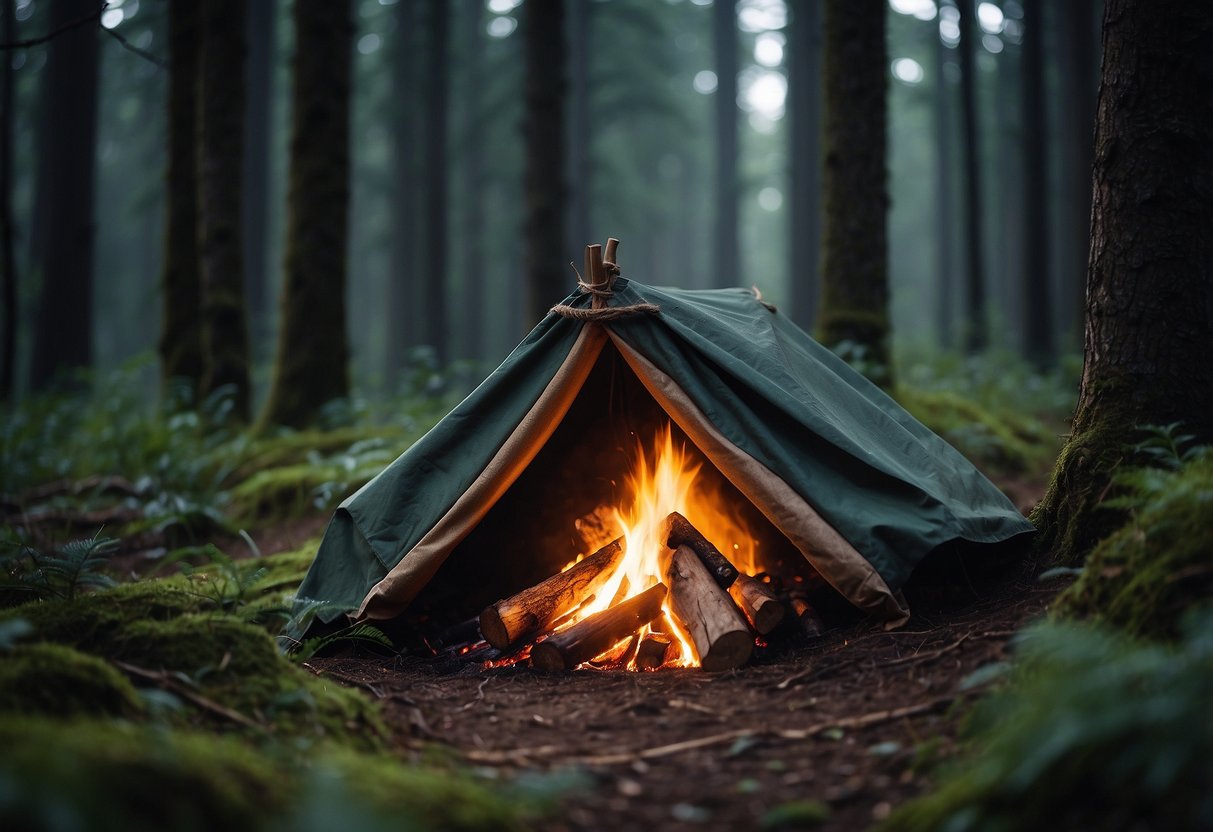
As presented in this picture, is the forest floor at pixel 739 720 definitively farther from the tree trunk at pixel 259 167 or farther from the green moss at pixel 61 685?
the tree trunk at pixel 259 167

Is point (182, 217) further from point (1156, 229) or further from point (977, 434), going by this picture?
point (1156, 229)

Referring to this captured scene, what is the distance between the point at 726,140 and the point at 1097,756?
Answer: 80.6ft

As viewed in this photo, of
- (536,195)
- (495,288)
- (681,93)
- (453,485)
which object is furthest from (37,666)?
(681,93)

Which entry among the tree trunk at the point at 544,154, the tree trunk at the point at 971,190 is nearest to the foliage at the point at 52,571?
the tree trunk at the point at 544,154

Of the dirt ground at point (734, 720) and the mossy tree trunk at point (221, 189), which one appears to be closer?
the dirt ground at point (734, 720)

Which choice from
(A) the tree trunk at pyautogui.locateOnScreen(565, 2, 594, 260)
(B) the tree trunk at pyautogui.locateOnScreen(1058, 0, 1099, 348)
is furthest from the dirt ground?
(A) the tree trunk at pyautogui.locateOnScreen(565, 2, 594, 260)

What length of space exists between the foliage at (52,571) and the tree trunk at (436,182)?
561 inches

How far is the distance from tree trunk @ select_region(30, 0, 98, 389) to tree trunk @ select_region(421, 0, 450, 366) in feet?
21.2

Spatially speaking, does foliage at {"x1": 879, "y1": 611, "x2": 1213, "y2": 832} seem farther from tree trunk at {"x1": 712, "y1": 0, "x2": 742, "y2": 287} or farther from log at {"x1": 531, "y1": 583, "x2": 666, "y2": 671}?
tree trunk at {"x1": 712, "y1": 0, "x2": 742, "y2": 287}

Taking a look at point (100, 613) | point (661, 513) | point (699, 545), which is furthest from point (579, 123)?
point (100, 613)

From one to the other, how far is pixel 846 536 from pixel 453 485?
1.78 metres

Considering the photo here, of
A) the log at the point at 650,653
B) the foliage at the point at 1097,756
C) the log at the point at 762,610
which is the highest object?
the foliage at the point at 1097,756

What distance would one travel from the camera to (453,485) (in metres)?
4.20

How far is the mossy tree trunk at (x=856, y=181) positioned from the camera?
7.55 m
